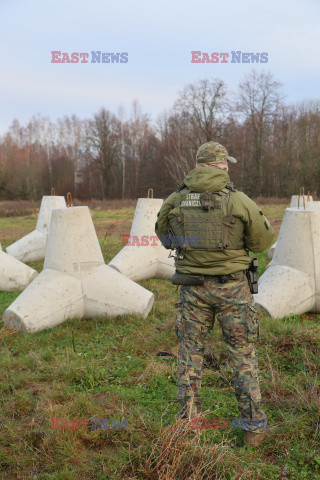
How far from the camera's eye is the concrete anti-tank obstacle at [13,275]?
7547mm

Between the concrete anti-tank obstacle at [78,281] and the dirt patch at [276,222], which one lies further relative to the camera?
the dirt patch at [276,222]

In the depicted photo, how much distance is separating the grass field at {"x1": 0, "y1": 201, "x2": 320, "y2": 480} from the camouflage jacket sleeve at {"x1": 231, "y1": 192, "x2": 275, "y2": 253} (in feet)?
4.18

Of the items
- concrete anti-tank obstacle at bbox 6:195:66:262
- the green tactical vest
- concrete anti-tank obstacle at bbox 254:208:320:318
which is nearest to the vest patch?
the green tactical vest

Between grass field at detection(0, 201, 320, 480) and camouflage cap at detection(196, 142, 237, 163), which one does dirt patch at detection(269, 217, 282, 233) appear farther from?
camouflage cap at detection(196, 142, 237, 163)

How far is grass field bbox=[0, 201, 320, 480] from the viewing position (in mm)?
2477

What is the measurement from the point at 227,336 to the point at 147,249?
510 centimetres

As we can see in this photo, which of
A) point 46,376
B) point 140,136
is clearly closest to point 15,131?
point 140,136

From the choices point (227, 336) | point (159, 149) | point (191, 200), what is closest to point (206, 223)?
point (191, 200)

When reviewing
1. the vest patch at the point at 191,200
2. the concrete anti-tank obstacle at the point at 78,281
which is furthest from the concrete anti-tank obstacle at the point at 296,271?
the vest patch at the point at 191,200

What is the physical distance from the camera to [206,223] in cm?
278

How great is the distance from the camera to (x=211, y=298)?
279 cm

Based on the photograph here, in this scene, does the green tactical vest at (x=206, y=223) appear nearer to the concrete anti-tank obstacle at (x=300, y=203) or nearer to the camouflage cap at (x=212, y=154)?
the camouflage cap at (x=212, y=154)

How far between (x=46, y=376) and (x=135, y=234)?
14.4 ft

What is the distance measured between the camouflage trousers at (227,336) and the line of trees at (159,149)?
1059 inches
